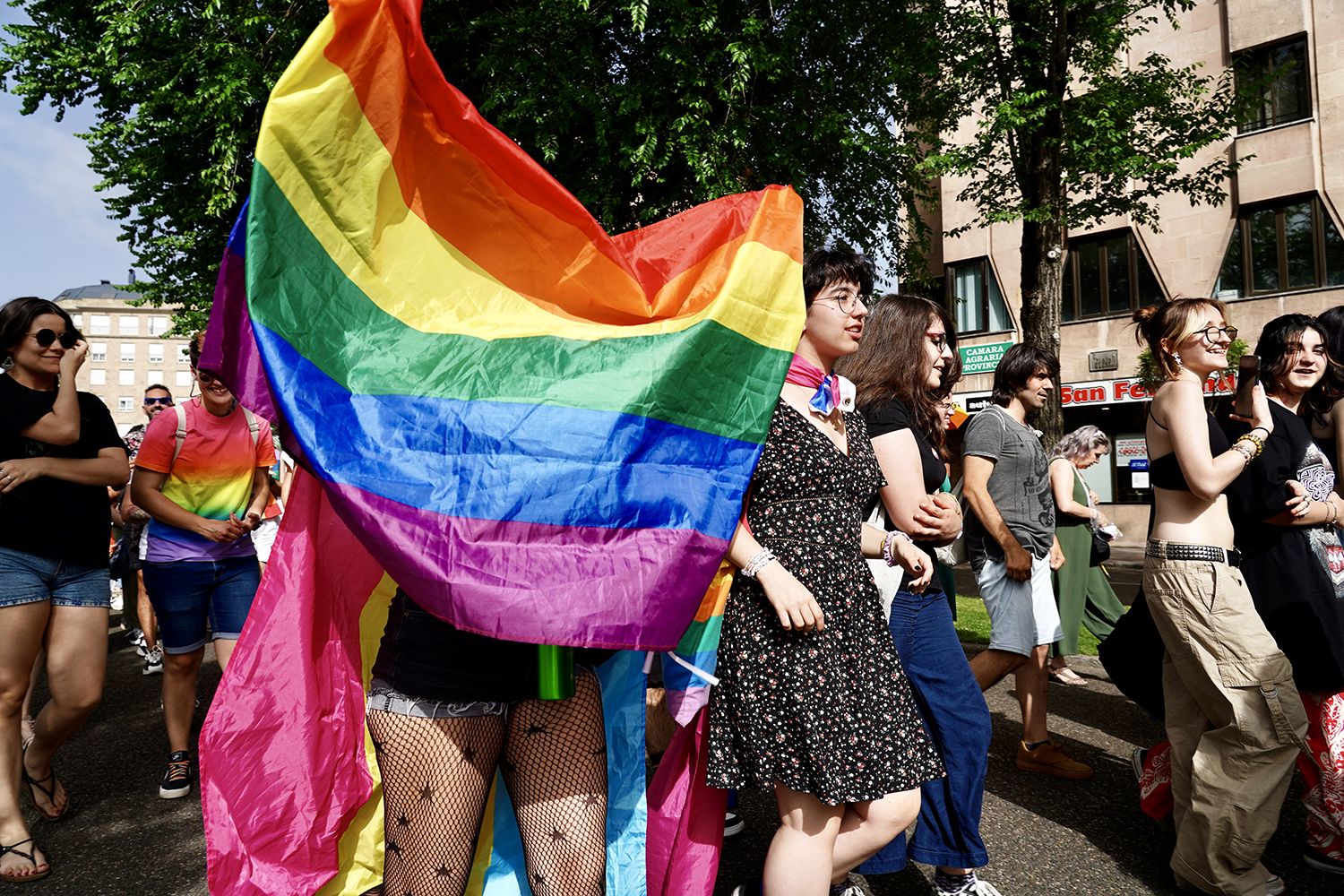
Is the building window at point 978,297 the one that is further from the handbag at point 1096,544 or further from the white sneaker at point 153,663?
the white sneaker at point 153,663

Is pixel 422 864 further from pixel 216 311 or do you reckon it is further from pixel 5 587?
pixel 5 587

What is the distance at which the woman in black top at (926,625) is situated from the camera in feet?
9.70

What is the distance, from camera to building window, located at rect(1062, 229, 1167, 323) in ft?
72.2

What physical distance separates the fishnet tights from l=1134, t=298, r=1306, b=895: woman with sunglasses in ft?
7.47

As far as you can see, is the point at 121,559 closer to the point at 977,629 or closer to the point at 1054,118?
the point at 977,629

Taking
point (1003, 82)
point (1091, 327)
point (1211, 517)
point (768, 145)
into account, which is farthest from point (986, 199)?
point (1091, 327)

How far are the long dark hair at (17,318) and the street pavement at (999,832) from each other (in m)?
2.12

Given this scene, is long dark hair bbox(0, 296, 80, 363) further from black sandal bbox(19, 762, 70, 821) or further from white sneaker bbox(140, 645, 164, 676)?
white sneaker bbox(140, 645, 164, 676)

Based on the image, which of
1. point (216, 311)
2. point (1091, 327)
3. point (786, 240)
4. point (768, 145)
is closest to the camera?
point (216, 311)

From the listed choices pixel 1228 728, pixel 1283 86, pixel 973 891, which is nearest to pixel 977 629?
pixel 1228 728

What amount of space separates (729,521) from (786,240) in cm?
80

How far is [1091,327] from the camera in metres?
23.0

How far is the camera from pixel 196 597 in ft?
14.8

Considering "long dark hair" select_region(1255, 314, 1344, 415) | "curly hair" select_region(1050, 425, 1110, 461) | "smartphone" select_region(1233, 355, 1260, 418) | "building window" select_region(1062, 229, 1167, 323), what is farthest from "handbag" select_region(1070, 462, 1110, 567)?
"building window" select_region(1062, 229, 1167, 323)
